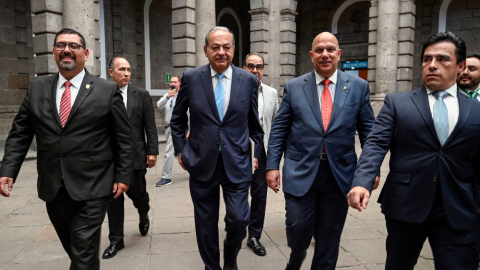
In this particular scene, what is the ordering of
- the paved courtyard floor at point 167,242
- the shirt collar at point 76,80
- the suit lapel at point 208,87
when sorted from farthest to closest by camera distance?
1. the paved courtyard floor at point 167,242
2. the suit lapel at point 208,87
3. the shirt collar at point 76,80

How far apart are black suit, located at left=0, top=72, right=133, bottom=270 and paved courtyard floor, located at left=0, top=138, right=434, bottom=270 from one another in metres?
1.04

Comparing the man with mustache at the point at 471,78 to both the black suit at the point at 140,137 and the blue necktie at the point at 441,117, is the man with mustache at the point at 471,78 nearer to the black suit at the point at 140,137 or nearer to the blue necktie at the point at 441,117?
the blue necktie at the point at 441,117

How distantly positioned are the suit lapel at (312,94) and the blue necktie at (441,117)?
84cm

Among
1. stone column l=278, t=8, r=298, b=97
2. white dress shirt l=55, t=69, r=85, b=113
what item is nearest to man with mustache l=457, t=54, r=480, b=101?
white dress shirt l=55, t=69, r=85, b=113

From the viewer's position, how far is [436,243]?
2320 mm

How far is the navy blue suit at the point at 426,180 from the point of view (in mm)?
2254

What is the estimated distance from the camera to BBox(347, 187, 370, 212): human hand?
88.9 inches

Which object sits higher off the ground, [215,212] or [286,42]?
[286,42]

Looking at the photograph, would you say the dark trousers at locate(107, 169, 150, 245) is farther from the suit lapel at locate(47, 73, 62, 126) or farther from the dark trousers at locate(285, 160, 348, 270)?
the dark trousers at locate(285, 160, 348, 270)

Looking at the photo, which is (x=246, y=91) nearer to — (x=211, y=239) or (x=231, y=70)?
(x=231, y=70)

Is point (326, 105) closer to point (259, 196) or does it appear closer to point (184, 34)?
point (259, 196)

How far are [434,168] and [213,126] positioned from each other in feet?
5.37

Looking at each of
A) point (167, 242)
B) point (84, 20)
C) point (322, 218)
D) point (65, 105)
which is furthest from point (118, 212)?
point (84, 20)

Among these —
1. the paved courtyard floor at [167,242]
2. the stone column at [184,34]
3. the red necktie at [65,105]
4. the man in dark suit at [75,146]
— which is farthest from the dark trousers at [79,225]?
the stone column at [184,34]
